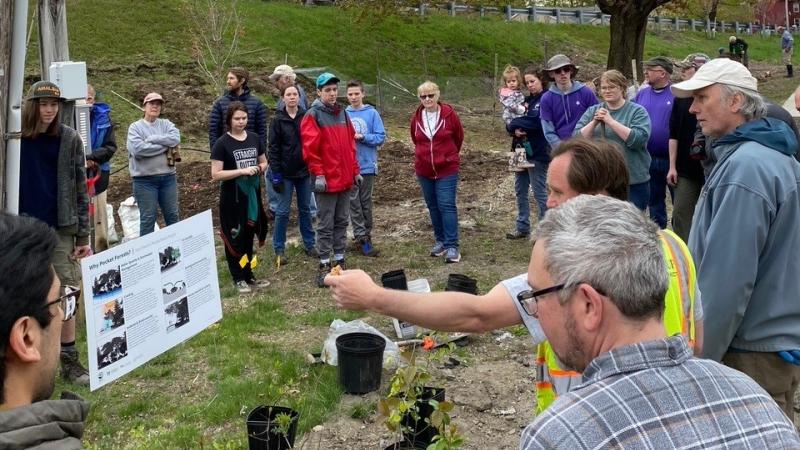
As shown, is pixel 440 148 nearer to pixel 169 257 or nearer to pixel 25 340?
pixel 169 257

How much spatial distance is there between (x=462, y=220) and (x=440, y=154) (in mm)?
2424

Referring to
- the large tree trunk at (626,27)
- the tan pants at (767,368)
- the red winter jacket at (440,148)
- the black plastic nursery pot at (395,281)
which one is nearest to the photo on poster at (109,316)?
the black plastic nursery pot at (395,281)

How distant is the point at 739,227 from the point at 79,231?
4684mm

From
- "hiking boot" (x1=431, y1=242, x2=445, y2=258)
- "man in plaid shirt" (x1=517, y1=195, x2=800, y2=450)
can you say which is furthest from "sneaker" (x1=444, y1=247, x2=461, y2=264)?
"man in plaid shirt" (x1=517, y1=195, x2=800, y2=450)

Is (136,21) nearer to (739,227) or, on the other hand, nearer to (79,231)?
(79,231)

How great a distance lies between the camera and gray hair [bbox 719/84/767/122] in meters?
3.23

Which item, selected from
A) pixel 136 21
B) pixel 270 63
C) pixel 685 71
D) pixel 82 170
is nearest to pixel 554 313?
pixel 82 170

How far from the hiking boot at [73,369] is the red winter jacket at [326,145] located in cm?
315

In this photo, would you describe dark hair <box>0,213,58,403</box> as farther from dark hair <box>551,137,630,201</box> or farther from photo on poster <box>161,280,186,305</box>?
A: photo on poster <box>161,280,186,305</box>

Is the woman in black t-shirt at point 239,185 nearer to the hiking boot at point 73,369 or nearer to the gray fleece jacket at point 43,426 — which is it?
the hiking boot at point 73,369

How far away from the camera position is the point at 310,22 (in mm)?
26156

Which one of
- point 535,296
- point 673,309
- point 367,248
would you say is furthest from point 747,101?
point 367,248

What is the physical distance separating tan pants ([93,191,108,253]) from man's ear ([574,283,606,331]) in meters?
7.86

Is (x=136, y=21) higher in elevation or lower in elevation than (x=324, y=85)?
higher
